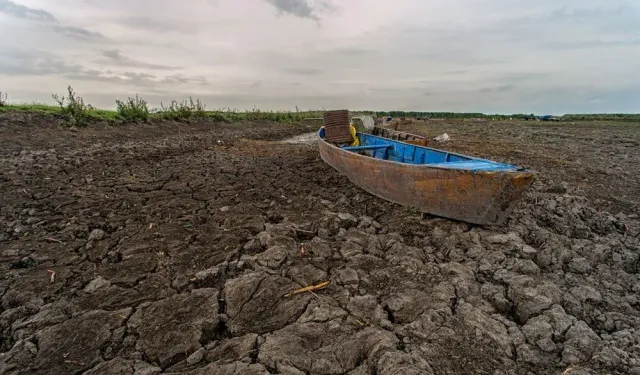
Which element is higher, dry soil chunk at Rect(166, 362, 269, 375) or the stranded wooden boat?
the stranded wooden boat

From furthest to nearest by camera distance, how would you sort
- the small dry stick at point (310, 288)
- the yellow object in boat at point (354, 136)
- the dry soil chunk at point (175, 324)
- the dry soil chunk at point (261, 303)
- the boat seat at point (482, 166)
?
the yellow object in boat at point (354, 136)
the boat seat at point (482, 166)
the small dry stick at point (310, 288)
the dry soil chunk at point (261, 303)
the dry soil chunk at point (175, 324)

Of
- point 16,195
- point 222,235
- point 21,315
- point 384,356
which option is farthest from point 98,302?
point 16,195

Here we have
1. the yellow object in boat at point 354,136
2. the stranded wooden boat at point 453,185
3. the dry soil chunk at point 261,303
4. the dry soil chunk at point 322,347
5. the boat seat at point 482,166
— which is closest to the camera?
the dry soil chunk at point 322,347

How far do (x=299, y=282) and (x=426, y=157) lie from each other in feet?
12.7

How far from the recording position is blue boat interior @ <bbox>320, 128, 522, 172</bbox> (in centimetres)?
414

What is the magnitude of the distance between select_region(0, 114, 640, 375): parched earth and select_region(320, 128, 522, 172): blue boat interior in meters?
0.70

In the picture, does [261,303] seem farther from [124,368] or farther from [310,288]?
[124,368]

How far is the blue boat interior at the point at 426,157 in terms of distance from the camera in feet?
13.6

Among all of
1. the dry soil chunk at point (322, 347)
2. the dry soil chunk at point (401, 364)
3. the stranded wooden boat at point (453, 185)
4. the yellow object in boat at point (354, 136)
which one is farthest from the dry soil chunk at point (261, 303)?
the yellow object in boat at point (354, 136)

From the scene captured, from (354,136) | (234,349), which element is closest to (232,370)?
(234,349)

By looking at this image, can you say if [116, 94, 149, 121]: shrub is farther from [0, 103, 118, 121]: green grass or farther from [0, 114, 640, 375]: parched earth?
[0, 114, 640, 375]: parched earth

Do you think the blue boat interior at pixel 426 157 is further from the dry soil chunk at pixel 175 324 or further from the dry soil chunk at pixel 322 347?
the dry soil chunk at pixel 175 324

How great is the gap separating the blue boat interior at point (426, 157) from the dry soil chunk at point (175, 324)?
2.91 metres

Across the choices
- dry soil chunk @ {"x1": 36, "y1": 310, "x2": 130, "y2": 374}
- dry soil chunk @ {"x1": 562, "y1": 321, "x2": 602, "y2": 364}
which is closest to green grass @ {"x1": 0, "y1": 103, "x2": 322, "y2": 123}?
dry soil chunk @ {"x1": 36, "y1": 310, "x2": 130, "y2": 374}
